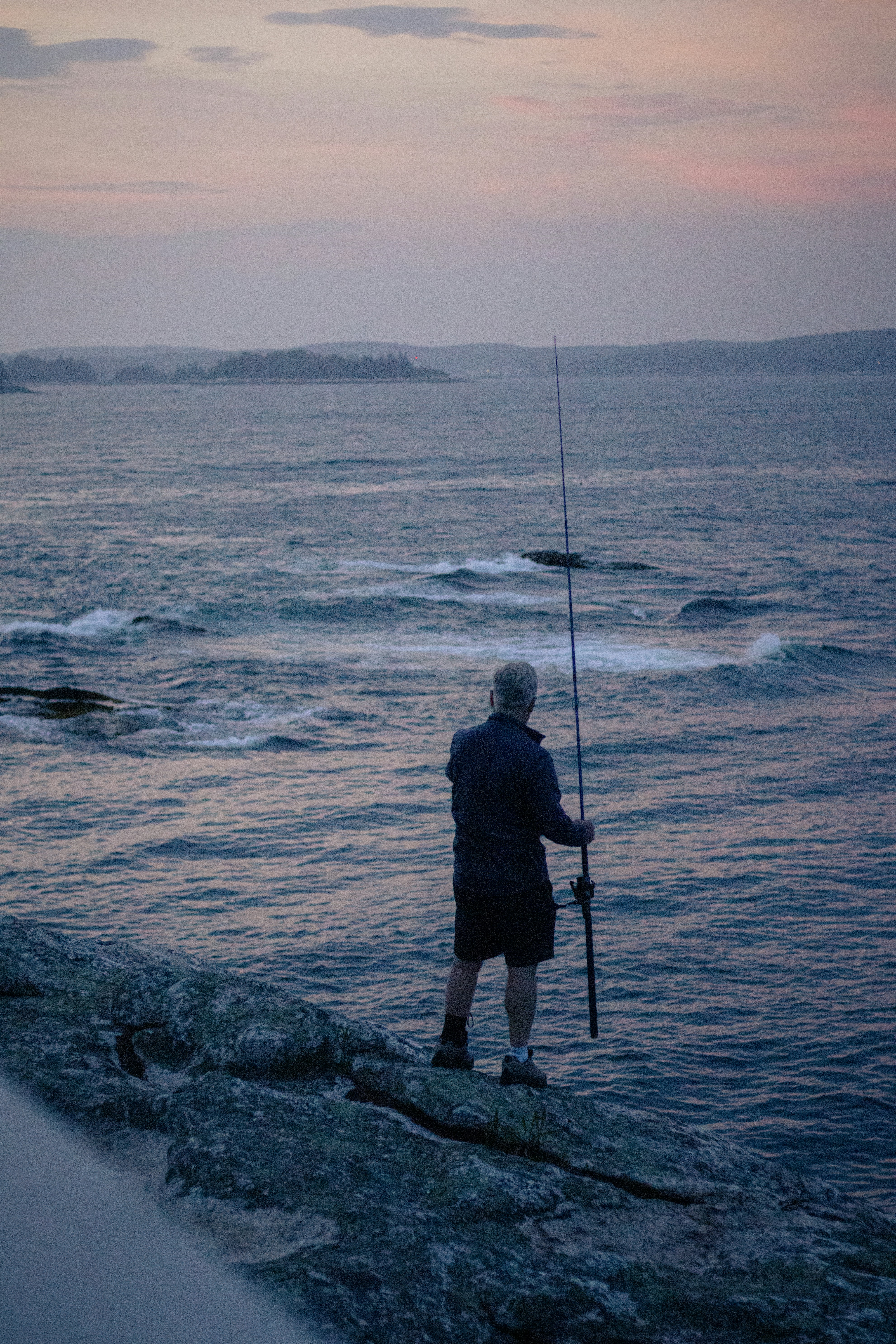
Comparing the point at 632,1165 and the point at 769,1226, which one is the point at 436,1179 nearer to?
the point at 632,1165

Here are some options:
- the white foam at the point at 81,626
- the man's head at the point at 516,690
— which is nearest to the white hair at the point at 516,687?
the man's head at the point at 516,690

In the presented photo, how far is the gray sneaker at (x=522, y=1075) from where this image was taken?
4480mm

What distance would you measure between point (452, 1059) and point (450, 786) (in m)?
9.62

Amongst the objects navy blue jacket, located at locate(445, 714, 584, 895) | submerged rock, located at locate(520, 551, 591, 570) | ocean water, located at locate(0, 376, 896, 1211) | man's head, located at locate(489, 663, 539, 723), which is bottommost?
ocean water, located at locate(0, 376, 896, 1211)

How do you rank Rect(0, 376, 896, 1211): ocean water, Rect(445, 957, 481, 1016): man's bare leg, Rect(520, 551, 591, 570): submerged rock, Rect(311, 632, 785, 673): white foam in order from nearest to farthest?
1. Rect(445, 957, 481, 1016): man's bare leg
2. Rect(0, 376, 896, 1211): ocean water
3. Rect(311, 632, 785, 673): white foam
4. Rect(520, 551, 591, 570): submerged rock

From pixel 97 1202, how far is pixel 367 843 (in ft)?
29.5

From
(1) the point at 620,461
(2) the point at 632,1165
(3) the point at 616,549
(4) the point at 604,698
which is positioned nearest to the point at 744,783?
(4) the point at 604,698

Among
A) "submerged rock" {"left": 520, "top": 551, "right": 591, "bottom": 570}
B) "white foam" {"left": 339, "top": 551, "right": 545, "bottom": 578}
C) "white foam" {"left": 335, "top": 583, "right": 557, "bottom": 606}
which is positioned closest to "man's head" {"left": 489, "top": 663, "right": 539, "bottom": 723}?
"white foam" {"left": 335, "top": 583, "right": 557, "bottom": 606}

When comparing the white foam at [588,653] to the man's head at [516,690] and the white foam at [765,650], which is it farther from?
the man's head at [516,690]

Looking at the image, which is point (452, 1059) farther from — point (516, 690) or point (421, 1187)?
point (516, 690)

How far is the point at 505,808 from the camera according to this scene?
14.7 ft

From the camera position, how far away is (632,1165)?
157 inches

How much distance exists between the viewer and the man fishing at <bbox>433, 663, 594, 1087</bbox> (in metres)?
4.44

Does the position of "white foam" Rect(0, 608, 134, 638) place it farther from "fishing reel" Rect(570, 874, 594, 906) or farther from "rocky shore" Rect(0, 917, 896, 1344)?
"fishing reel" Rect(570, 874, 594, 906)
